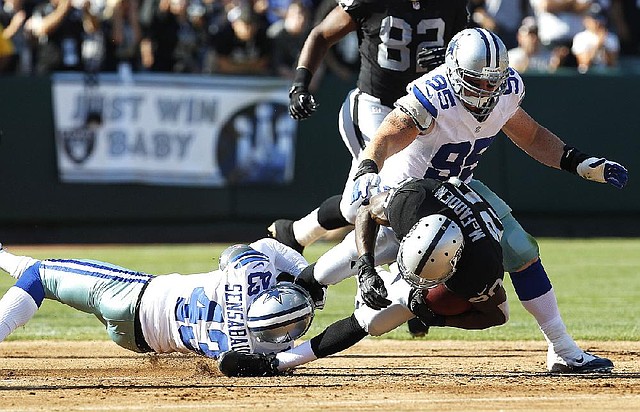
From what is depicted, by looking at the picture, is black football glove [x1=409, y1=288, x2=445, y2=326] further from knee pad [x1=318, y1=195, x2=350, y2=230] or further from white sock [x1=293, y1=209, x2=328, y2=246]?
white sock [x1=293, y1=209, x2=328, y2=246]

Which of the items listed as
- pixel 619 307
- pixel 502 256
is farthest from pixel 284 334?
pixel 619 307

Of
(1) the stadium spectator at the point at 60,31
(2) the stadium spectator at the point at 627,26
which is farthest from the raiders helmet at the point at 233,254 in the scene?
(2) the stadium spectator at the point at 627,26

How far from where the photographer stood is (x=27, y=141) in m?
15.6

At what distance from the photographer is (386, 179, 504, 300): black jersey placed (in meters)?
5.86

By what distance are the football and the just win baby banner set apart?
33.9ft

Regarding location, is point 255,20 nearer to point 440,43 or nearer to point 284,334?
point 440,43

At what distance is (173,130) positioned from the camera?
16.0 m

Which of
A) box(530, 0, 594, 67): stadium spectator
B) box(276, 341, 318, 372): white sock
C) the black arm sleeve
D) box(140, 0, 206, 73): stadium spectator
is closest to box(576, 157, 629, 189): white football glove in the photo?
the black arm sleeve

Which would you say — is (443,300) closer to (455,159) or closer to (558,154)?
(455,159)

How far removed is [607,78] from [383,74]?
990cm

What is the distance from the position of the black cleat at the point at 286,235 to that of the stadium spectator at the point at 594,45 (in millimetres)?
10183

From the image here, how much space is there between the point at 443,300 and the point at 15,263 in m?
2.40

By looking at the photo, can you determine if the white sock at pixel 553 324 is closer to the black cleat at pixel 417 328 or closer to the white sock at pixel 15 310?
the black cleat at pixel 417 328

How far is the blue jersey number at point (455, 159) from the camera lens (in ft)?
21.5
